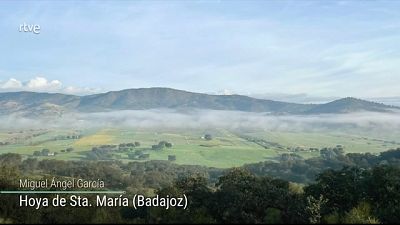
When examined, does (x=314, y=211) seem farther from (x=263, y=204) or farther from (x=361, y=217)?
(x=263, y=204)

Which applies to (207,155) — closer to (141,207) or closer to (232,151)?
(232,151)

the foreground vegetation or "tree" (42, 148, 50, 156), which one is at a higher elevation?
the foreground vegetation

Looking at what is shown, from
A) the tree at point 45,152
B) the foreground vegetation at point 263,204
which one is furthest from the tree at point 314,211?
the tree at point 45,152

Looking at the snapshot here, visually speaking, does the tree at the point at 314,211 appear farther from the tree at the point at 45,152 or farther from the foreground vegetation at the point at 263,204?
the tree at the point at 45,152

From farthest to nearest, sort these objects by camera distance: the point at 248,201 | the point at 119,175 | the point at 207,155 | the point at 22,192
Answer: the point at 207,155 < the point at 119,175 < the point at 22,192 < the point at 248,201

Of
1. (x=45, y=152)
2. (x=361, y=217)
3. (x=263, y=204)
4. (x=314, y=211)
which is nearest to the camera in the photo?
(x=361, y=217)

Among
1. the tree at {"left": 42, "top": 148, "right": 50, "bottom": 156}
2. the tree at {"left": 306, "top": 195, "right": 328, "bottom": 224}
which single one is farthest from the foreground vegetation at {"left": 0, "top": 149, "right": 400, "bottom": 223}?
the tree at {"left": 42, "top": 148, "right": 50, "bottom": 156}

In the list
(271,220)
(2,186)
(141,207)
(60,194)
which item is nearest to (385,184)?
(271,220)

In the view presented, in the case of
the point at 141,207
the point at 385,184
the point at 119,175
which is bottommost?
the point at 119,175

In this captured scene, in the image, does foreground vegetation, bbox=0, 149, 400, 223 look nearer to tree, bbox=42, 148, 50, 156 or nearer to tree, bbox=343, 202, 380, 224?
tree, bbox=343, 202, 380, 224

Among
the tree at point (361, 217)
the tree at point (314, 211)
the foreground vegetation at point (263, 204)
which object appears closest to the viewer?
the tree at point (361, 217)

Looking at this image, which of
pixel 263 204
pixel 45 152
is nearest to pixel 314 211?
pixel 263 204
